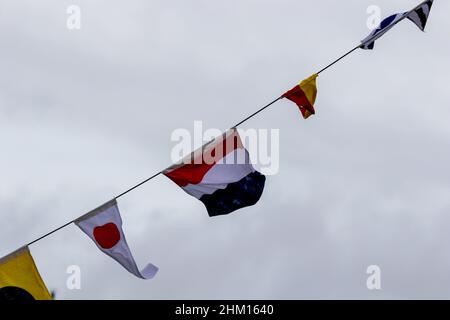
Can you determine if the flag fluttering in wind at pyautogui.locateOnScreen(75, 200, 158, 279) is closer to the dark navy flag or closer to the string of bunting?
the string of bunting

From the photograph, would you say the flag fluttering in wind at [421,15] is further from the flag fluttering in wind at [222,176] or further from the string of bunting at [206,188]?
the flag fluttering in wind at [222,176]

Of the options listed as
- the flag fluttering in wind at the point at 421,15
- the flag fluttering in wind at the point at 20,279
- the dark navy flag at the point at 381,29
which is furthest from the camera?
the flag fluttering in wind at the point at 421,15

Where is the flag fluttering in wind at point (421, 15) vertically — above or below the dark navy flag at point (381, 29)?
above

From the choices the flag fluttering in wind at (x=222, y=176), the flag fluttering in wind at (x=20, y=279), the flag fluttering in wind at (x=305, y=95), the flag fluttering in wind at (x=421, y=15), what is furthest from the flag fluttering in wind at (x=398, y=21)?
the flag fluttering in wind at (x=20, y=279)

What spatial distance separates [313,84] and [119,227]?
468cm

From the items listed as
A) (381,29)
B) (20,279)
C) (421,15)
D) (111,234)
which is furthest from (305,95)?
(20,279)

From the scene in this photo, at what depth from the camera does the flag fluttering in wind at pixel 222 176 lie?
67.3ft

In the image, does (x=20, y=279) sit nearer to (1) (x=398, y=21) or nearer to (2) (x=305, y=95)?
(2) (x=305, y=95)

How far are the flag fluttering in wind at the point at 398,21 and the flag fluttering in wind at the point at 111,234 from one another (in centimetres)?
582
